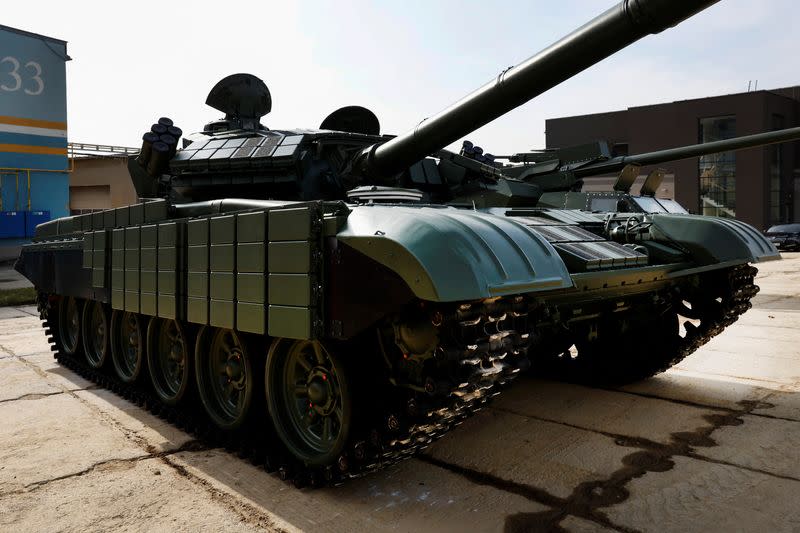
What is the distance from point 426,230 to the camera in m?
3.96

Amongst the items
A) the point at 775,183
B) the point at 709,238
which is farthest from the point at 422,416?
the point at 775,183

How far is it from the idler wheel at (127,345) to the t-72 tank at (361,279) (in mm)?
25

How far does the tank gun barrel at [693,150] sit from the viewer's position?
340 inches

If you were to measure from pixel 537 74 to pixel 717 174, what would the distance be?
133ft

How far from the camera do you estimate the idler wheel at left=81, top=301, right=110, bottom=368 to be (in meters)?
8.34

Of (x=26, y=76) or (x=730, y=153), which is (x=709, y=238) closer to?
(x=26, y=76)

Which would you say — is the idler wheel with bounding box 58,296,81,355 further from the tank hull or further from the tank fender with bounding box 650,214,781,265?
the tank fender with bounding box 650,214,781,265

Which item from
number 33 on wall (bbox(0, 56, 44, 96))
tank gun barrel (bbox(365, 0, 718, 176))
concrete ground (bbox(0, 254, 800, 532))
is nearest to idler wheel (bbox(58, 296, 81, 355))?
concrete ground (bbox(0, 254, 800, 532))

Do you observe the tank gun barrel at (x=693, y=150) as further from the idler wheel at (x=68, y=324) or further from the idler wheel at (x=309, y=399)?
the idler wheel at (x=68, y=324)

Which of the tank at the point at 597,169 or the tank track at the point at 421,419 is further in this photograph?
the tank at the point at 597,169

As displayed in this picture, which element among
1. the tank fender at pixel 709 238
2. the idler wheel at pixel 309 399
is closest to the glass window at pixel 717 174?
the tank fender at pixel 709 238

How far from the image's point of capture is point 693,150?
9.38 meters

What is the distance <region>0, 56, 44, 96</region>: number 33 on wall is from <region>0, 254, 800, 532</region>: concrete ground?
17.0 metres

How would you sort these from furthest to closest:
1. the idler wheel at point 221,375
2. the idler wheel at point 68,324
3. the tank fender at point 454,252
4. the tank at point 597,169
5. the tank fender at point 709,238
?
the idler wheel at point 68,324 → the tank at point 597,169 → the tank fender at point 709,238 → the idler wheel at point 221,375 → the tank fender at point 454,252
